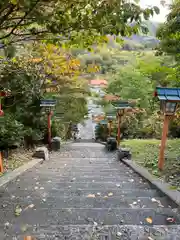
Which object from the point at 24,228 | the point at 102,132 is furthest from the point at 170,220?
the point at 102,132

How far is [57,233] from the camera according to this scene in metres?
1.89

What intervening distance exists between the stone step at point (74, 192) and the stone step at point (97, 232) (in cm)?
81

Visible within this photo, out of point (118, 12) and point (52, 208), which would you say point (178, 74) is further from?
point (52, 208)

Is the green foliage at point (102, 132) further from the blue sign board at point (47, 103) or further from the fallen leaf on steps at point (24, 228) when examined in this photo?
the fallen leaf on steps at point (24, 228)

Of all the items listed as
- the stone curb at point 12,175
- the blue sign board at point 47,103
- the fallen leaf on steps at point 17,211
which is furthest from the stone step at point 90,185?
the blue sign board at point 47,103

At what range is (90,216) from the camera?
2.24 metres

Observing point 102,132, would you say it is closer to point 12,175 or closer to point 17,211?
point 12,175

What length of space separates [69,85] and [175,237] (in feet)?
28.1

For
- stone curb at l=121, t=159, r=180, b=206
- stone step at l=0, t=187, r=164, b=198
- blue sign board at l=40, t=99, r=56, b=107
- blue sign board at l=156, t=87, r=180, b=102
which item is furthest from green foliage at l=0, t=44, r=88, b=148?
stone curb at l=121, t=159, r=180, b=206

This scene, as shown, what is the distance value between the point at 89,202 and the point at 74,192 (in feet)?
1.30

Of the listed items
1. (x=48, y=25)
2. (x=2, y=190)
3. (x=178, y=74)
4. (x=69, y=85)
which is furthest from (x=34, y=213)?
(x=69, y=85)

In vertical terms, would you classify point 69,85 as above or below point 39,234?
above

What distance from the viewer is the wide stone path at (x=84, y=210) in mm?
1918

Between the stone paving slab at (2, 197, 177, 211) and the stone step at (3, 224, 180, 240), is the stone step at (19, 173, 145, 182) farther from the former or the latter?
the stone step at (3, 224, 180, 240)
